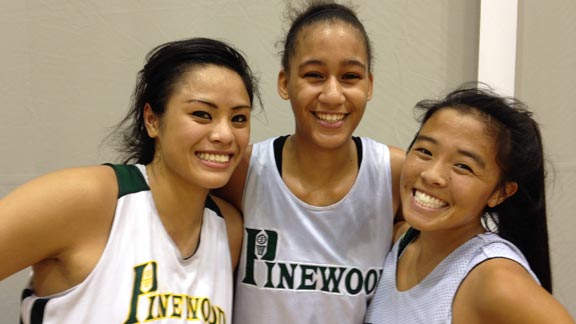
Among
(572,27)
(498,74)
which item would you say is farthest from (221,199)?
(572,27)

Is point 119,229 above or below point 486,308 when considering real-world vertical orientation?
above

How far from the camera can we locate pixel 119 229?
1.02 meters

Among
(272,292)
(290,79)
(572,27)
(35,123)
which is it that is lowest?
(272,292)

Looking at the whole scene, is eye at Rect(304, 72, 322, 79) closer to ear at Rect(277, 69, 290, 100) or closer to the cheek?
ear at Rect(277, 69, 290, 100)

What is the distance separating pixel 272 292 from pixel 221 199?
0.89 feet

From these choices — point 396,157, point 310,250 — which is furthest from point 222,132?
point 396,157

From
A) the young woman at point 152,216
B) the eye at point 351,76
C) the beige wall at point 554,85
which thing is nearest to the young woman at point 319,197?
the eye at point 351,76

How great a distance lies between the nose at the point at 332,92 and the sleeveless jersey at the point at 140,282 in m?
0.42

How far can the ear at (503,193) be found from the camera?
3.55 ft

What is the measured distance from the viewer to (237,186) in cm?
133

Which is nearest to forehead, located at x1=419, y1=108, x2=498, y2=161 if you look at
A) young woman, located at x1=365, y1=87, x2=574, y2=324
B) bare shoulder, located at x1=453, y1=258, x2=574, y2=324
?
young woman, located at x1=365, y1=87, x2=574, y2=324

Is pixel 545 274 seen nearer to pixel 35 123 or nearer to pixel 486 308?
pixel 486 308

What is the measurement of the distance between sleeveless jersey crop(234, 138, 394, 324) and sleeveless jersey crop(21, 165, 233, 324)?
0.12 meters

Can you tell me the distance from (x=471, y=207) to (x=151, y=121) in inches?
28.0
